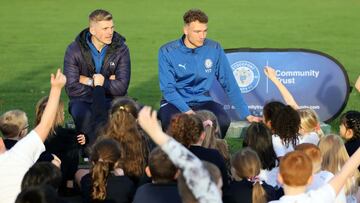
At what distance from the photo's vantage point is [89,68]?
10945mm

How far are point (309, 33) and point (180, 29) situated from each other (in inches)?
145

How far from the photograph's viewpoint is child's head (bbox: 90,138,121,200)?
7285 millimetres

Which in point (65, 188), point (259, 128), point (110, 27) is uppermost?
point (110, 27)

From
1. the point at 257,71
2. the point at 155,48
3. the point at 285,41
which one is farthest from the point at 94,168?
the point at 285,41

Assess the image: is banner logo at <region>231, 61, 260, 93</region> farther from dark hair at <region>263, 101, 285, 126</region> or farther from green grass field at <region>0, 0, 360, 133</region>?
dark hair at <region>263, 101, 285, 126</region>

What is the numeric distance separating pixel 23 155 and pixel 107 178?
2.56 feet

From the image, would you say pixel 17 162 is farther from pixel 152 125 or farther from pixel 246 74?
pixel 246 74

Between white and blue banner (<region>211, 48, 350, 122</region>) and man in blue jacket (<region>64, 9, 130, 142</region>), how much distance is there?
259 cm

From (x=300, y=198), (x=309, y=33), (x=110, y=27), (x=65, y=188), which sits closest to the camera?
(x=300, y=198)

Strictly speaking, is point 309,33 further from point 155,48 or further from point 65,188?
point 65,188

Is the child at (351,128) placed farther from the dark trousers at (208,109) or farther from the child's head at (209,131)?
the dark trousers at (208,109)

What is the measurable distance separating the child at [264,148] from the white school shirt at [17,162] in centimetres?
225

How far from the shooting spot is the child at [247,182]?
702 cm

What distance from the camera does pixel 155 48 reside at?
22.3 m
